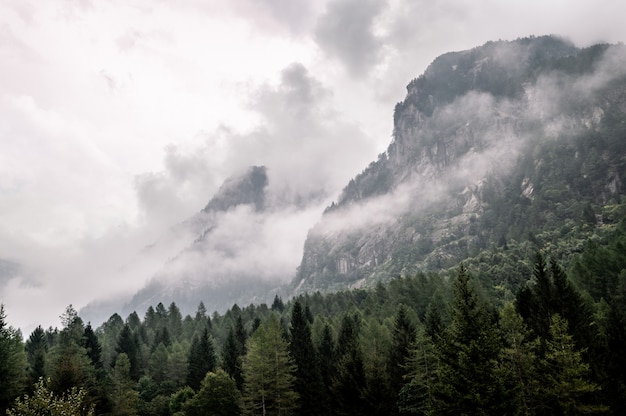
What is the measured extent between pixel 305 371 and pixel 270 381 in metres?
7.46

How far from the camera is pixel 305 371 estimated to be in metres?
65.6

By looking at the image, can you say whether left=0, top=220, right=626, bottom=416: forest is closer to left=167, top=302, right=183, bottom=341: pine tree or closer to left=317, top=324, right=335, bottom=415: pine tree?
left=317, top=324, right=335, bottom=415: pine tree

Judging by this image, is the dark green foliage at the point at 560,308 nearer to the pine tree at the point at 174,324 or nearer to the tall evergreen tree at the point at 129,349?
the tall evergreen tree at the point at 129,349

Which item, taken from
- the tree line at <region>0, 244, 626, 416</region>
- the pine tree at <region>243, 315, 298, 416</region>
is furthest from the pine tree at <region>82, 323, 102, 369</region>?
the pine tree at <region>243, 315, 298, 416</region>

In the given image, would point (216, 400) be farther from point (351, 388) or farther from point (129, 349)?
point (129, 349)

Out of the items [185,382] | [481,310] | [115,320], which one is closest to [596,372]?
[481,310]

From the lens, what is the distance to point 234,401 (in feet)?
220

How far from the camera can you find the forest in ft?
105

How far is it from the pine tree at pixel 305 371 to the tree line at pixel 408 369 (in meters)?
0.19

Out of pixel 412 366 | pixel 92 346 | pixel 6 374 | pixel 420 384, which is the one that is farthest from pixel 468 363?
pixel 92 346

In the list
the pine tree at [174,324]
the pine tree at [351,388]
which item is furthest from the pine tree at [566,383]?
the pine tree at [174,324]

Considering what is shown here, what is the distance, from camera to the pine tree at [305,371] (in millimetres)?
62156

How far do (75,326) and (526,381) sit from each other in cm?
10373

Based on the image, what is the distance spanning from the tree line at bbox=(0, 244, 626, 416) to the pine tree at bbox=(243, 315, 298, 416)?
8.2 inches
